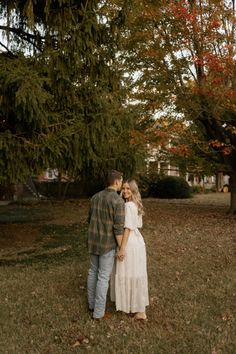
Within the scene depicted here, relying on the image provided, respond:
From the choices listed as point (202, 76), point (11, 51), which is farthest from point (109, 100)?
point (202, 76)

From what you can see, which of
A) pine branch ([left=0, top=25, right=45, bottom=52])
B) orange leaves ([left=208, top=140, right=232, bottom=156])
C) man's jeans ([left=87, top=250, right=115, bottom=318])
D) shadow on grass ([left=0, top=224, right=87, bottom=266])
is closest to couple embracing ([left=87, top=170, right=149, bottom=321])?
man's jeans ([left=87, top=250, right=115, bottom=318])

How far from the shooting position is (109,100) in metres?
11.6

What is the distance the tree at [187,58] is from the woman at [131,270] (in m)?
11.0

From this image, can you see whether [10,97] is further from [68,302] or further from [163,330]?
[163,330]

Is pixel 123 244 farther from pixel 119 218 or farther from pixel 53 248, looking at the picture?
pixel 53 248

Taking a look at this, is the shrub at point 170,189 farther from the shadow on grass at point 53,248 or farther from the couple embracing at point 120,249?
the couple embracing at point 120,249

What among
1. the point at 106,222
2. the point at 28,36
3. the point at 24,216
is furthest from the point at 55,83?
the point at 24,216

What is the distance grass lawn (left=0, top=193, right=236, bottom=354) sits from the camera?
16.2 feet

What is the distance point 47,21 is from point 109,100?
243 centimetres

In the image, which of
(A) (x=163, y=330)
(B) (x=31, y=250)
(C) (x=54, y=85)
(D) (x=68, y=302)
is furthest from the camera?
(B) (x=31, y=250)

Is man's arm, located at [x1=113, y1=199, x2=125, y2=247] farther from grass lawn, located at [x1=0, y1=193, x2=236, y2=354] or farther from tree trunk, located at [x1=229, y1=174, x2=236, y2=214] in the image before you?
tree trunk, located at [x1=229, y1=174, x2=236, y2=214]

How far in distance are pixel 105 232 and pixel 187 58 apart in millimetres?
12317

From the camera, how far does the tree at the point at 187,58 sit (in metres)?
15.6

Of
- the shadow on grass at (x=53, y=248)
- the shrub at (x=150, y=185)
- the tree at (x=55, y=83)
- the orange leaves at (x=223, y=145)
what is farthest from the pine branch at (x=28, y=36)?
the shrub at (x=150, y=185)
